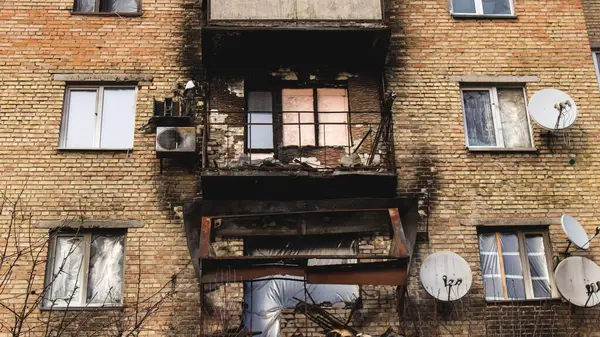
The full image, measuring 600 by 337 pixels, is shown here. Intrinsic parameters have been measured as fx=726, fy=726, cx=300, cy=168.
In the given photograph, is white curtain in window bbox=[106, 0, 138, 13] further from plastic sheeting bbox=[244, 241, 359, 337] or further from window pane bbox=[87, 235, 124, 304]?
plastic sheeting bbox=[244, 241, 359, 337]

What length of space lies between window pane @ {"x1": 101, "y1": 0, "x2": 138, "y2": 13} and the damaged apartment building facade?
0.05m

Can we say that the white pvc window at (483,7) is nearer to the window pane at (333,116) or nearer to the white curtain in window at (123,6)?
the window pane at (333,116)

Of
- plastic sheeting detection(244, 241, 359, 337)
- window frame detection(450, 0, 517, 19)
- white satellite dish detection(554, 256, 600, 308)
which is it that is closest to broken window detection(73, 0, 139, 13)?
plastic sheeting detection(244, 241, 359, 337)

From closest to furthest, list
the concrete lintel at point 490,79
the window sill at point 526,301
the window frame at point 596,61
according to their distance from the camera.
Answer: the window sill at point 526,301, the concrete lintel at point 490,79, the window frame at point 596,61

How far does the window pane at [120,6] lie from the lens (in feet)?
40.2

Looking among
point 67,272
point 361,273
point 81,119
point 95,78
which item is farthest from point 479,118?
point 67,272

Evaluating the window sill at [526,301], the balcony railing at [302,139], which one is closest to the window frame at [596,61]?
the balcony railing at [302,139]

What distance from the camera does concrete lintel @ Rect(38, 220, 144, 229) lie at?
34.4ft

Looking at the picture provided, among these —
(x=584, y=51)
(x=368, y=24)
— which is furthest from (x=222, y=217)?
(x=584, y=51)

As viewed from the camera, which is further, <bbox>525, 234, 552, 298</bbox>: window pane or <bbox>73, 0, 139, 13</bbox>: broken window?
<bbox>73, 0, 139, 13</bbox>: broken window

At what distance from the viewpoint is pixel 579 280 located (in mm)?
10148

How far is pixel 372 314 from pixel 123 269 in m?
3.62

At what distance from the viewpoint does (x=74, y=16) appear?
12.0 metres

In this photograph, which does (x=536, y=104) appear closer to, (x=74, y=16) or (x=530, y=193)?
(x=530, y=193)
